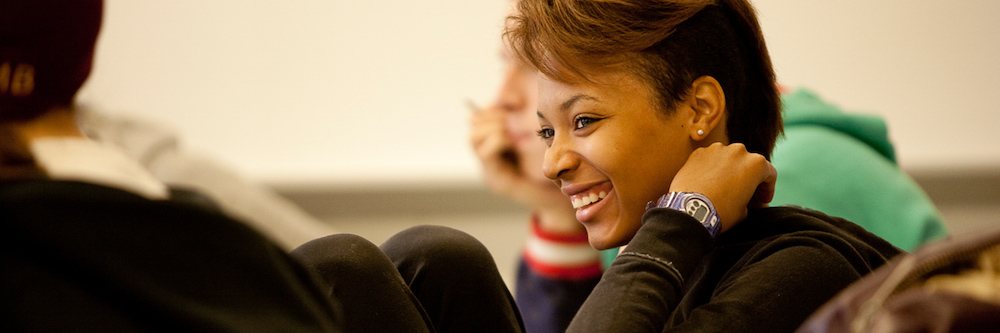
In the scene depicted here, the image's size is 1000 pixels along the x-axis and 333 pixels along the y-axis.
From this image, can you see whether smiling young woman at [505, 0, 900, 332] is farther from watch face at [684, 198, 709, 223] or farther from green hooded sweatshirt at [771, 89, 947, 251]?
green hooded sweatshirt at [771, 89, 947, 251]

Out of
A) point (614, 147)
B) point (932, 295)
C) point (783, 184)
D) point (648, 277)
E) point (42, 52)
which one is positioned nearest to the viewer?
point (932, 295)

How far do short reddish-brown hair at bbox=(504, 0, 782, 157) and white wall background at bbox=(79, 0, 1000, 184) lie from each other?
4.88 ft

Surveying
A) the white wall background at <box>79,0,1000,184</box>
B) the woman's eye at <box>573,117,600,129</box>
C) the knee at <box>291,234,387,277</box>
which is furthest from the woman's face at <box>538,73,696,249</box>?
the white wall background at <box>79,0,1000,184</box>

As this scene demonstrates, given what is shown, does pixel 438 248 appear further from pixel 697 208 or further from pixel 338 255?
pixel 697 208

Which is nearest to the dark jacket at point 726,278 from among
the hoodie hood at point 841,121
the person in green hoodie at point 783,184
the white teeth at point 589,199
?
the white teeth at point 589,199

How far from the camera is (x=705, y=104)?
953mm

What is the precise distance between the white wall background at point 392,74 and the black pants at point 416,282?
157 cm

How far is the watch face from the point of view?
86 centimetres

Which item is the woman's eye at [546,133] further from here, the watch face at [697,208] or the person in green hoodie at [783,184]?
the watch face at [697,208]

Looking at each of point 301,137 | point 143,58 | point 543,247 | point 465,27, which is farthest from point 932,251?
point 143,58

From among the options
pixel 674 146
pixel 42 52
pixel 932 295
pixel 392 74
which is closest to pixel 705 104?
pixel 674 146

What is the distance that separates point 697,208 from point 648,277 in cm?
10

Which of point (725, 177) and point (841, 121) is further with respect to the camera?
point (841, 121)

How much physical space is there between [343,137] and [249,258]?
2110 mm
